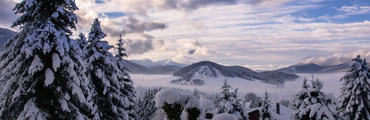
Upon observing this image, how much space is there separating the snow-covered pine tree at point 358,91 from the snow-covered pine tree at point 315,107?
768cm

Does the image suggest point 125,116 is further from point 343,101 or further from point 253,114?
point 253,114

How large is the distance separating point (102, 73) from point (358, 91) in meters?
19.2

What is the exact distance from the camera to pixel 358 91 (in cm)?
2109

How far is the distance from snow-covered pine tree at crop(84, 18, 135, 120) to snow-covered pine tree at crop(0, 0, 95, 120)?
590 centimetres

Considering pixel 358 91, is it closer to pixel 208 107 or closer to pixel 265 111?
pixel 265 111

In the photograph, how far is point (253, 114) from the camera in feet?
144

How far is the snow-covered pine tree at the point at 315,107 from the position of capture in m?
14.2

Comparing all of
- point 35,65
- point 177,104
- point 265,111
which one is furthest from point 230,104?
point 177,104

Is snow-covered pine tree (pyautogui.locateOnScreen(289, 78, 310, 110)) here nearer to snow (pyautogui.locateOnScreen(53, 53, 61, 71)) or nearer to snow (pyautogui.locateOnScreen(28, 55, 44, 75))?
snow (pyautogui.locateOnScreen(53, 53, 61, 71))

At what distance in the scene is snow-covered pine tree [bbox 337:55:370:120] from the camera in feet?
69.4

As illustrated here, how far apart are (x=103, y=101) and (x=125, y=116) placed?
6.71 feet

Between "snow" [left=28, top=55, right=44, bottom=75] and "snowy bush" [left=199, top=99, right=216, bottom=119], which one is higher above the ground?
"snow" [left=28, top=55, right=44, bottom=75]

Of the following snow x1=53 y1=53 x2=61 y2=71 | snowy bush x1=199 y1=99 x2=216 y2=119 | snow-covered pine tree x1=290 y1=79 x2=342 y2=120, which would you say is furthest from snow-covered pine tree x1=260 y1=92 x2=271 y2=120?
snowy bush x1=199 y1=99 x2=216 y2=119

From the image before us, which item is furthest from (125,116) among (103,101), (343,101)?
(343,101)
